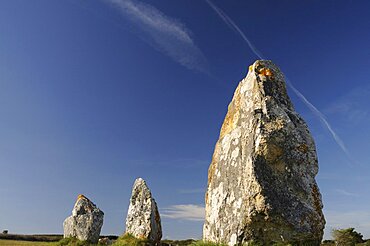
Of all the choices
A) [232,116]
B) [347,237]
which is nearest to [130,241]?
[232,116]

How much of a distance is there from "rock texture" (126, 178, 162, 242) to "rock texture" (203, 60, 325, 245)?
350 inches

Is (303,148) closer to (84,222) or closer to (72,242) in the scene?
(72,242)

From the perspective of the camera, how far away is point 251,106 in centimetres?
1069

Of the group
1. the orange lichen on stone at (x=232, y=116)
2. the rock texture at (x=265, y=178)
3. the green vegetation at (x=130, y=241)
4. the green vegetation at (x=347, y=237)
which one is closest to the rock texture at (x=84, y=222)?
the green vegetation at (x=130, y=241)

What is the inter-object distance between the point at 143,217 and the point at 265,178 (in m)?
11.8

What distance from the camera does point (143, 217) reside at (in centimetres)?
1967

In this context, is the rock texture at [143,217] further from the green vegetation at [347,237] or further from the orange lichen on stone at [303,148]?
the green vegetation at [347,237]

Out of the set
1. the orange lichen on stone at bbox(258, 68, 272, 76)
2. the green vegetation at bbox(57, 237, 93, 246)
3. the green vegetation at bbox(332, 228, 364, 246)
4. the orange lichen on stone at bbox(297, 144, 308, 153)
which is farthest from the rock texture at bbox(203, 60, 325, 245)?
the green vegetation at bbox(332, 228, 364, 246)

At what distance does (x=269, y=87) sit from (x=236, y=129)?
1.64m

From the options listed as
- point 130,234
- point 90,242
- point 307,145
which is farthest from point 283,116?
point 90,242

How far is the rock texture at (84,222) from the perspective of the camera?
24.0 meters

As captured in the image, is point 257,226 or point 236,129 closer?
point 257,226

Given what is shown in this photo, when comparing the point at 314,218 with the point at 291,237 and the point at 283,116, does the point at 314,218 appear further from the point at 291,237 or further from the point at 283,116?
the point at 283,116

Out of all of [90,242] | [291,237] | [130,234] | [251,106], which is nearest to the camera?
[291,237]
